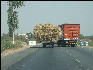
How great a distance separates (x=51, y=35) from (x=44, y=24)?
2.34 m

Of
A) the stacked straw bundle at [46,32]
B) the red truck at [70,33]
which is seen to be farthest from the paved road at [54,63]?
the red truck at [70,33]

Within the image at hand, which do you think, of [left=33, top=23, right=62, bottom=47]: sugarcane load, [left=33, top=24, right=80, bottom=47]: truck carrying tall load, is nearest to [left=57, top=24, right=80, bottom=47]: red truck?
[left=33, top=24, right=80, bottom=47]: truck carrying tall load

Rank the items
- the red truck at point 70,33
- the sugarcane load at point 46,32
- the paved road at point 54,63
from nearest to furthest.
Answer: the paved road at point 54,63
the sugarcane load at point 46,32
the red truck at point 70,33

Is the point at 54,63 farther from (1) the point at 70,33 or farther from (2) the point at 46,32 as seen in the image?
(1) the point at 70,33

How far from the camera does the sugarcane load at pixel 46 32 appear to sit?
177 feet

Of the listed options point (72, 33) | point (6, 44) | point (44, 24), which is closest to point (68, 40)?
point (72, 33)

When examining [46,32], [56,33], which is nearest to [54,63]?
[46,32]

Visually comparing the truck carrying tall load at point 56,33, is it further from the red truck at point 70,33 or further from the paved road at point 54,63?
the paved road at point 54,63

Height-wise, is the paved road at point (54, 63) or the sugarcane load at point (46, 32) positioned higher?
the sugarcane load at point (46, 32)

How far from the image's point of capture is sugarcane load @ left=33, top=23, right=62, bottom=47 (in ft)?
177

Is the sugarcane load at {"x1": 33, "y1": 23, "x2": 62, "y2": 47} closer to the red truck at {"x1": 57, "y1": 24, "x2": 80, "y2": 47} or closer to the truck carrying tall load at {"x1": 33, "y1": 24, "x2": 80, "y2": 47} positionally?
the truck carrying tall load at {"x1": 33, "y1": 24, "x2": 80, "y2": 47}

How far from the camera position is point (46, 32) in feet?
178

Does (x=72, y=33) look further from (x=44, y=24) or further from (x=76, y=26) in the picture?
(x=44, y=24)

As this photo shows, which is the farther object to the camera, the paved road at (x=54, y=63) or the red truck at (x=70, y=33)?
the red truck at (x=70, y=33)
